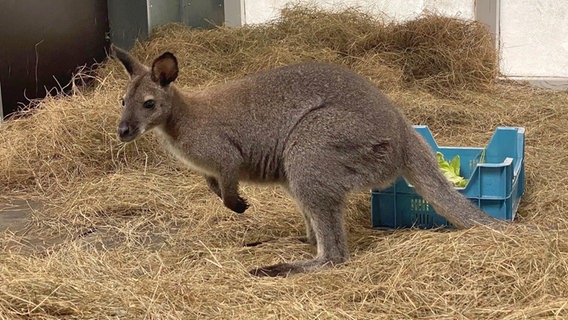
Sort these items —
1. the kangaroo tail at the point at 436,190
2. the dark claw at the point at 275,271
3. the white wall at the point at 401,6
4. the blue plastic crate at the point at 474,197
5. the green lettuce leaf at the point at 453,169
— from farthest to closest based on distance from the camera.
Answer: the white wall at the point at 401,6 → the green lettuce leaf at the point at 453,169 → the blue plastic crate at the point at 474,197 → the kangaroo tail at the point at 436,190 → the dark claw at the point at 275,271

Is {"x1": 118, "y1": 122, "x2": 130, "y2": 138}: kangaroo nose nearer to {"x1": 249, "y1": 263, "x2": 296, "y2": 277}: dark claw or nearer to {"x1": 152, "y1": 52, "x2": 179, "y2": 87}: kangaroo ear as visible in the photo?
{"x1": 152, "y1": 52, "x2": 179, "y2": 87}: kangaroo ear

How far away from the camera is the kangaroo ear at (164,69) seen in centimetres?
442

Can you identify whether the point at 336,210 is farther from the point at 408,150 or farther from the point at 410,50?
the point at 410,50

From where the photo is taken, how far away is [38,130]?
253 inches

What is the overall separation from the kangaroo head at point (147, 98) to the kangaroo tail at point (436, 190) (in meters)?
1.27

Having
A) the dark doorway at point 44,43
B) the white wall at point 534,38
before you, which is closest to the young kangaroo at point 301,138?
the dark doorway at point 44,43

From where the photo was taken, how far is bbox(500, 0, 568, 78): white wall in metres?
9.12

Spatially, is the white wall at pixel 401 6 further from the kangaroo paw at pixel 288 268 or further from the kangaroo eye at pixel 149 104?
the kangaroo paw at pixel 288 268

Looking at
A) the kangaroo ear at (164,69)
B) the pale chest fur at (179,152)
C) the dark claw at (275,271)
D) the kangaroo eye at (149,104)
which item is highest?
the kangaroo ear at (164,69)

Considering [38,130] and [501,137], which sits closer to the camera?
[501,137]

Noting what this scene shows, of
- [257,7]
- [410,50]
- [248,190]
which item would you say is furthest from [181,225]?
[257,7]

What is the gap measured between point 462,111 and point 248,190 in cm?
246

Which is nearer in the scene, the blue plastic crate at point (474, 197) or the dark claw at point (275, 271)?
the dark claw at point (275, 271)

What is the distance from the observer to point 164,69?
14.7ft
